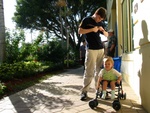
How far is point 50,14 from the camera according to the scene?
27672 millimetres

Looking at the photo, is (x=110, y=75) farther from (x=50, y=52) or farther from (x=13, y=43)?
(x=50, y=52)

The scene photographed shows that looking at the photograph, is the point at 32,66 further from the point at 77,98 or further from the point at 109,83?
the point at 109,83

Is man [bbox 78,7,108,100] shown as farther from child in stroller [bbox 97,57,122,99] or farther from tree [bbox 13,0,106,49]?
tree [bbox 13,0,106,49]

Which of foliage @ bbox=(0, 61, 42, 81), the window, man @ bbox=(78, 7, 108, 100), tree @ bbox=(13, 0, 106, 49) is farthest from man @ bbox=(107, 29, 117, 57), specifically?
tree @ bbox=(13, 0, 106, 49)

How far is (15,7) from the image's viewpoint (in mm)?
28609

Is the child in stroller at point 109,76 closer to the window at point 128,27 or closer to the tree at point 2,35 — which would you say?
the window at point 128,27

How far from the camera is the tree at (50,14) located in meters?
26.5

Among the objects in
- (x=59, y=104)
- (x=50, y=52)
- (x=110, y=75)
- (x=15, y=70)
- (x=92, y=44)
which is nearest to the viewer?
(x=110, y=75)

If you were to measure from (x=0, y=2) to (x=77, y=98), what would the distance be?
17.6 ft

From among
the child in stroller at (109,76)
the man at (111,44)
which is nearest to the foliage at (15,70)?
the man at (111,44)

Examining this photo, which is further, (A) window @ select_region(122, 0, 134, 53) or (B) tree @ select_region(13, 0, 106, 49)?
(B) tree @ select_region(13, 0, 106, 49)

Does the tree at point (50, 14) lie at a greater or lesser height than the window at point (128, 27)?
greater

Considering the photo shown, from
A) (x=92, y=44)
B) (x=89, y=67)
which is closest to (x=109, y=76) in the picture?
(x=89, y=67)

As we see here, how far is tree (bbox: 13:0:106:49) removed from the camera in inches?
1043
